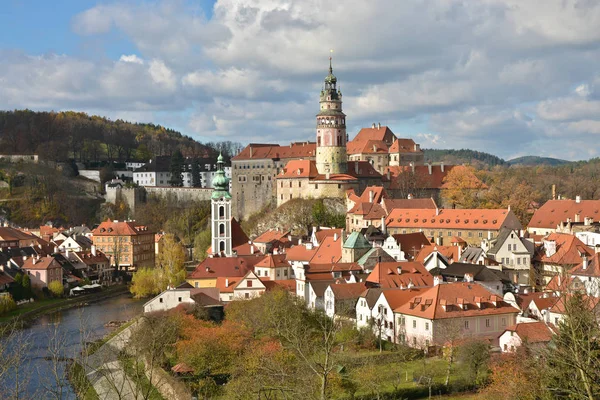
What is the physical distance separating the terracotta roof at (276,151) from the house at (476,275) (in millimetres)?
34908

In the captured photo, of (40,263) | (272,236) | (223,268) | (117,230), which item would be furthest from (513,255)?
(117,230)

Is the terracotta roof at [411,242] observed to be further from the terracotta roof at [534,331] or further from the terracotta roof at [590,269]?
the terracotta roof at [534,331]

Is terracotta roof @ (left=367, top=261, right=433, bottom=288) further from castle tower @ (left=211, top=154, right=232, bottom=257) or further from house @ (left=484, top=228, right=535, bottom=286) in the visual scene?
castle tower @ (left=211, top=154, right=232, bottom=257)

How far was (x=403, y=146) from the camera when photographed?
75.0 metres

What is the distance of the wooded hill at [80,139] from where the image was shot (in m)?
95.4

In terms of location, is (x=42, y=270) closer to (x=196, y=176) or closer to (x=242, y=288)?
(x=242, y=288)

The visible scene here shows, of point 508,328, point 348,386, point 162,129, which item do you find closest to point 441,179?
point 508,328

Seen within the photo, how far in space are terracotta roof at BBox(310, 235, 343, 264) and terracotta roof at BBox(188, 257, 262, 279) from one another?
142 inches

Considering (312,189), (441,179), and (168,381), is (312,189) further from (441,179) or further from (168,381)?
(168,381)

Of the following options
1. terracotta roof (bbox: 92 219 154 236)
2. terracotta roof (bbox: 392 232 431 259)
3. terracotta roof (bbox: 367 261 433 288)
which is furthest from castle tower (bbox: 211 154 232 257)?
terracotta roof (bbox: 367 261 433 288)

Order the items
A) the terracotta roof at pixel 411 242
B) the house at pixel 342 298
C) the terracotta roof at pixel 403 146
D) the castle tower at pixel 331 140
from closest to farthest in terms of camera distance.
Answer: the house at pixel 342 298 → the terracotta roof at pixel 411 242 → the castle tower at pixel 331 140 → the terracotta roof at pixel 403 146

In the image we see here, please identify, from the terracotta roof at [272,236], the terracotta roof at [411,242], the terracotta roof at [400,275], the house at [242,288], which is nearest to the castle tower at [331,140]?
the terracotta roof at [272,236]

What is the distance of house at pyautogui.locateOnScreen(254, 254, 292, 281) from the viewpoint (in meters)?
42.0

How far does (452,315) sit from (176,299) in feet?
45.1
